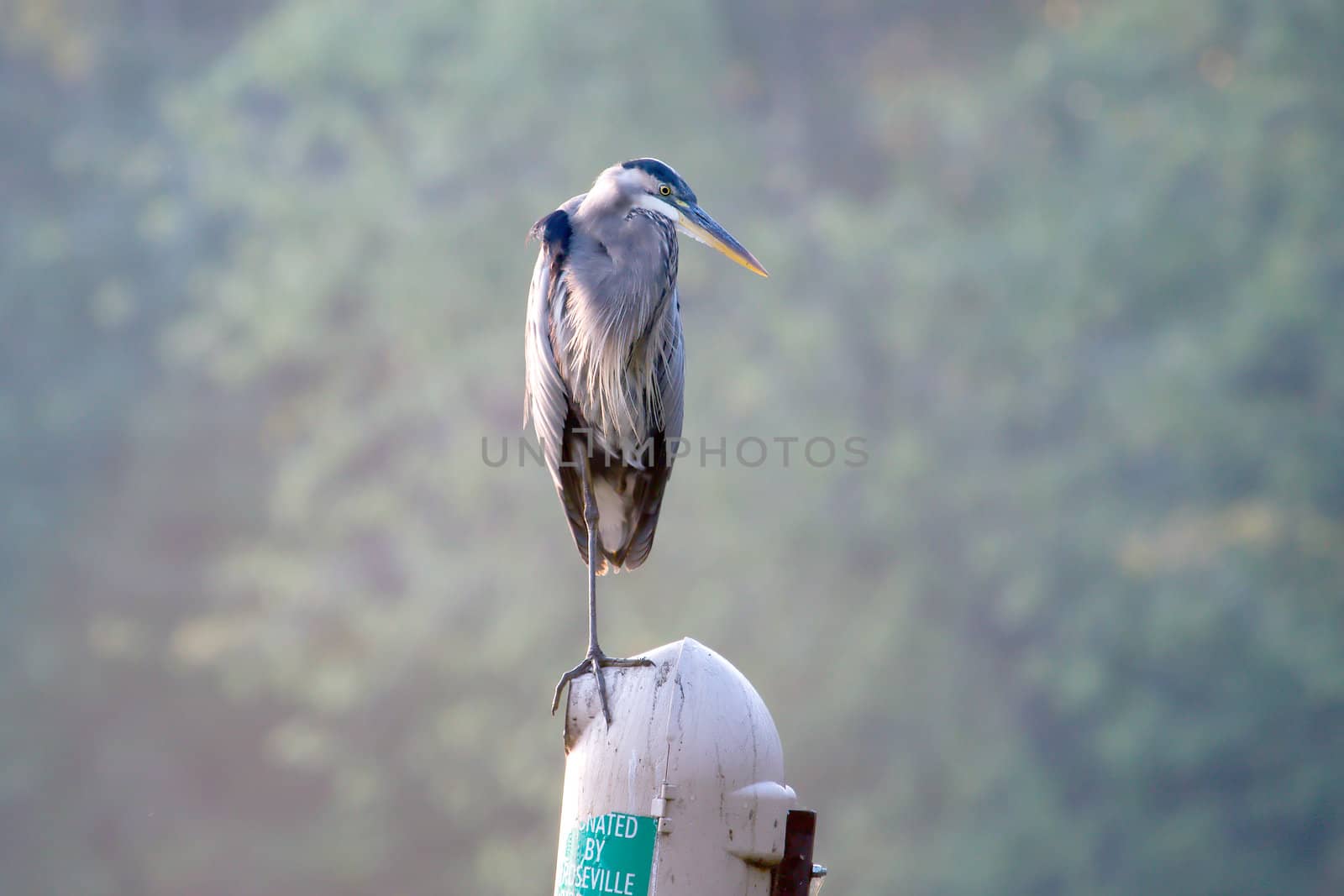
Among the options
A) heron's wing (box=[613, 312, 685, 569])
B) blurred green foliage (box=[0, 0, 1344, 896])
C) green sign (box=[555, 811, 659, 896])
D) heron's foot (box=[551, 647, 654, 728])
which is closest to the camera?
green sign (box=[555, 811, 659, 896])

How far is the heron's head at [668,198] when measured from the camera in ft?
13.5

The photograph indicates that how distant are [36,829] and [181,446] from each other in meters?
4.16

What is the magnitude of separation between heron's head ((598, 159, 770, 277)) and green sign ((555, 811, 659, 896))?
6.40ft

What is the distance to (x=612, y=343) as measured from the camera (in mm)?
4047

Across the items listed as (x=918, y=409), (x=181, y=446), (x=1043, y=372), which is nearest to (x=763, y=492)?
(x=918, y=409)

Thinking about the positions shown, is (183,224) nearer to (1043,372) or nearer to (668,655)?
(1043,372)

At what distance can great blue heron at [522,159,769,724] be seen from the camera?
4.06 m

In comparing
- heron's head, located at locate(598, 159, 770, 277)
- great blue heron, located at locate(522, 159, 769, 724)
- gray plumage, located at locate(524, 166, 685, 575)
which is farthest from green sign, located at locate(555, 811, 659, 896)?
heron's head, located at locate(598, 159, 770, 277)

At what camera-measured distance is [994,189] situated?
1284 centimetres

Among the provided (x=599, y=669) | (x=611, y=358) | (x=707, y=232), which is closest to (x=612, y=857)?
(x=599, y=669)

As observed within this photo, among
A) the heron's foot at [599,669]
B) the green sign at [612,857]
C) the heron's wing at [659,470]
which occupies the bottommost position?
the green sign at [612,857]

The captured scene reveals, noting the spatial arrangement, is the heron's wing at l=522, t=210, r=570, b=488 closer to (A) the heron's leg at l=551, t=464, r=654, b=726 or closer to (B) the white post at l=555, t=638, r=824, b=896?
(A) the heron's leg at l=551, t=464, r=654, b=726

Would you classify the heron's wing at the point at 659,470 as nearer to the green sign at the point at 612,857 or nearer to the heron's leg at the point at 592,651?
the heron's leg at the point at 592,651

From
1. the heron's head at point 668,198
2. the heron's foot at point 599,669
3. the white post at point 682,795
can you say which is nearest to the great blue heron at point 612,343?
the heron's head at point 668,198
